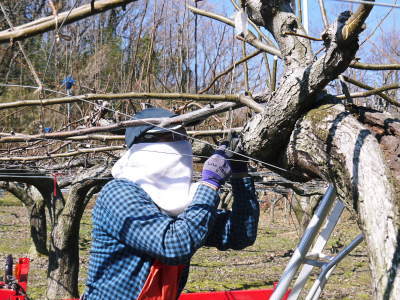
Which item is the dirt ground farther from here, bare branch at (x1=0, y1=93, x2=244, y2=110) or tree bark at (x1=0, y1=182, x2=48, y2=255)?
bare branch at (x1=0, y1=93, x2=244, y2=110)

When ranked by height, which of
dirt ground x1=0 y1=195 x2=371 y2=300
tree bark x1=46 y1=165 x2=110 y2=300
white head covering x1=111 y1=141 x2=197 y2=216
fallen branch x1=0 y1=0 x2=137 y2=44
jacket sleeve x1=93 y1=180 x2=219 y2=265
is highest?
fallen branch x1=0 y1=0 x2=137 y2=44

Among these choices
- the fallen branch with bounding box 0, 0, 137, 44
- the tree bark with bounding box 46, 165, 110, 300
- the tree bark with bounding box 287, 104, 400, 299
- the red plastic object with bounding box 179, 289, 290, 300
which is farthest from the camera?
the tree bark with bounding box 46, 165, 110, 300

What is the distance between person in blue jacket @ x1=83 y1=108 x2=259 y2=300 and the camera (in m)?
2.04

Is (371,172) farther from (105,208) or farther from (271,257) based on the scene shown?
(271,257)

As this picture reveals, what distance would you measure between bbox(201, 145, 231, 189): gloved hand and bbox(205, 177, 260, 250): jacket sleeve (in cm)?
22

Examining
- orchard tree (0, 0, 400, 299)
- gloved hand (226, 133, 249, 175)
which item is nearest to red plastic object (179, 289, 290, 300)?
gloved hand (226, 133, 249, 175)

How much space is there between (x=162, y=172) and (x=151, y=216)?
8.2 inches

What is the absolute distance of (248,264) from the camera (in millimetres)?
12109

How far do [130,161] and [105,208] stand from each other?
8.5 inches

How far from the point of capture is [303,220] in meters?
9.74

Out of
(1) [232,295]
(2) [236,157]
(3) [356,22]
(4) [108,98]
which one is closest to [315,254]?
(2) [236,157]

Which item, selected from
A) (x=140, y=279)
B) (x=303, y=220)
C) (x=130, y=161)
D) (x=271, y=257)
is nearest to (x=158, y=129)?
(x=130, y=161)

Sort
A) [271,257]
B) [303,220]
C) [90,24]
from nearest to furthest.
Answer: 1. [90,24]
2. [303,220]
3. [271,257]

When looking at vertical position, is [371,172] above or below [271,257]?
above
